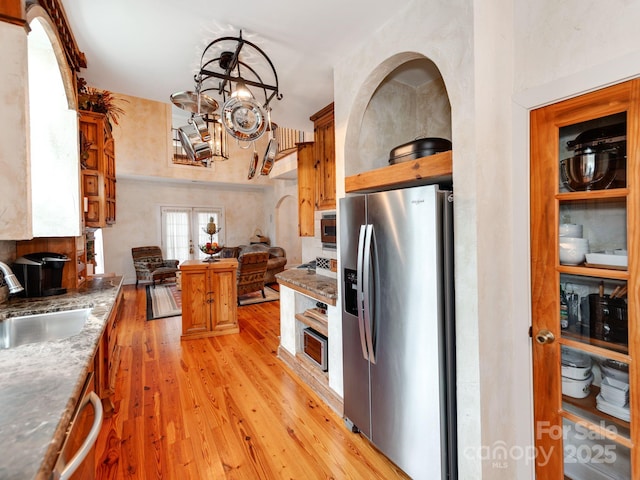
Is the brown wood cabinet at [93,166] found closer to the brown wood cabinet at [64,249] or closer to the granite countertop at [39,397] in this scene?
the brown wood cabinet at [64,249]

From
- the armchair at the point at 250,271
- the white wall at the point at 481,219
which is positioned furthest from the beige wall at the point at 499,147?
the armchair at the point at 250,271

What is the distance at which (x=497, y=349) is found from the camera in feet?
4.66

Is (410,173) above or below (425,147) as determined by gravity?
below

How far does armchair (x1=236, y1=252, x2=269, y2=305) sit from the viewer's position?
5277mm

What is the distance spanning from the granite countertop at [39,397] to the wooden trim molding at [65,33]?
5.11ft

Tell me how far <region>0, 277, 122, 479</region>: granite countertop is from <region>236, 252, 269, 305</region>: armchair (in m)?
3.64

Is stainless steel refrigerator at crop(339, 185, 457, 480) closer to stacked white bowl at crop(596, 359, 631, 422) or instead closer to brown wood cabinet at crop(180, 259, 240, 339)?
stacked white bowl at crop(596, 359, 631, 422)

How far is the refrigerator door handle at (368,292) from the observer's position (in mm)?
1737

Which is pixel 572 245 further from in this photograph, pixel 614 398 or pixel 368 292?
pixel 368 292

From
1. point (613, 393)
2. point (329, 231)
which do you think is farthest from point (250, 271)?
point (613, 393)

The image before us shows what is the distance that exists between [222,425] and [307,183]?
252 centimetres

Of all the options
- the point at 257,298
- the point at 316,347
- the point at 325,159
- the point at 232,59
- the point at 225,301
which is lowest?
the point at 257,298

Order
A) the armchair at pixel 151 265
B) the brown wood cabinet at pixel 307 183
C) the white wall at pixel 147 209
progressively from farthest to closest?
the white wall at pixel 147 209
the armchair at pixel 151 265
the brown wood cabinet at pixel 307 183

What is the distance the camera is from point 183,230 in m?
8.51
